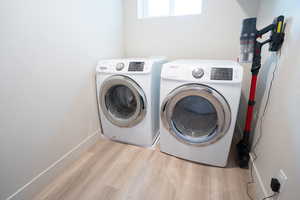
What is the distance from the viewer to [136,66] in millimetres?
1317

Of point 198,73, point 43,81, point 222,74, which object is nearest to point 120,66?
point 43,81

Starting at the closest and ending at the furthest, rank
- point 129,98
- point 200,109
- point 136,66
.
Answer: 1. point 136,66
2. point 200,109
3. point 129,98

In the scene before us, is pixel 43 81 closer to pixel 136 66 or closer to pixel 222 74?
pixel 136 66

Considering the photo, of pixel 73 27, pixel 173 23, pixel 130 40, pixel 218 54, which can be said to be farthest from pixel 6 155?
pixel 218 54

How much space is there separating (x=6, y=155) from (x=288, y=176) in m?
1.57

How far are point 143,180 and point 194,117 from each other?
0.75 metres

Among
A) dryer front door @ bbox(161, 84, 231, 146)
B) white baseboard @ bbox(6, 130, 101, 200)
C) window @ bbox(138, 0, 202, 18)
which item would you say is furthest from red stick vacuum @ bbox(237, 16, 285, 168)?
white baseboard @ bbox(6, 130, 101, 200)

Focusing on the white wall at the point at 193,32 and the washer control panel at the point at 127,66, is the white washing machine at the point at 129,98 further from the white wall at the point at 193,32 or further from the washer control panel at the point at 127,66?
the white wall at the point at 193,32

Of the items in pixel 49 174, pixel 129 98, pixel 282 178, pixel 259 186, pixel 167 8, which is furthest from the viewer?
pixel 167 8

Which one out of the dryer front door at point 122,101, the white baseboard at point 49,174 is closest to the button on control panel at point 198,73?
the dryer front door at point 122,101

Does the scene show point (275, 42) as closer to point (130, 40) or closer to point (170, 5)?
point (170, 5)

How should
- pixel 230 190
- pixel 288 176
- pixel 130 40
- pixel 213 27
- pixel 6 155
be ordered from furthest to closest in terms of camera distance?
1. pixel 130 40
2. pixel 213 27
3. pixel 230 190
4. pixel 6 155
5. pixel 288 176

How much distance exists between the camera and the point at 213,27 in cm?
163

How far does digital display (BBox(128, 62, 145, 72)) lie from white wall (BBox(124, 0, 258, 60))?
0.72m
